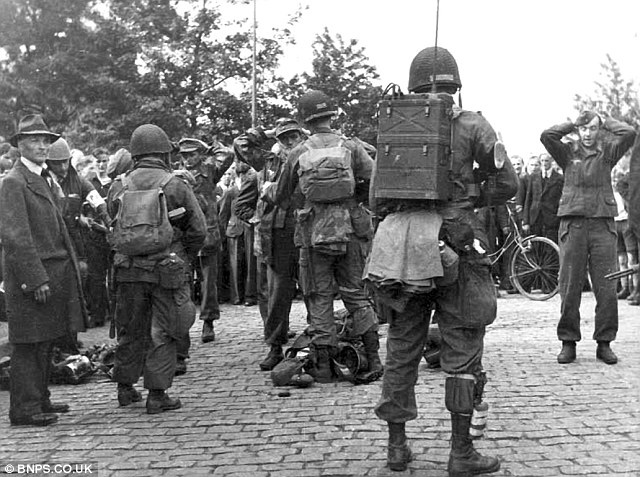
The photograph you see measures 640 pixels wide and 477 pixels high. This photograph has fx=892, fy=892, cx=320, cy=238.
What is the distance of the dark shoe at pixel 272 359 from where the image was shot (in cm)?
832

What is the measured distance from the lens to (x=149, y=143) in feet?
23.1

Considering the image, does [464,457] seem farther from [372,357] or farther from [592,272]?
[592,272]

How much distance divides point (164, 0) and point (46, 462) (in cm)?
2861

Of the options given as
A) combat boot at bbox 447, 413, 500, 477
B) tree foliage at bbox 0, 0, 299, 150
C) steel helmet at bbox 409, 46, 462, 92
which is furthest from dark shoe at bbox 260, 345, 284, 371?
tree foliage at bbox 0, 0, 299, 150

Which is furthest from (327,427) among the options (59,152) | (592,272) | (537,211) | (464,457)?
(537,211)

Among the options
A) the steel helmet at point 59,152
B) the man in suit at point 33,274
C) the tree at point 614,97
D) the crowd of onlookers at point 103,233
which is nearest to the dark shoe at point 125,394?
the man in suit at point 33,274

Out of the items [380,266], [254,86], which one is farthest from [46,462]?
[254,86]

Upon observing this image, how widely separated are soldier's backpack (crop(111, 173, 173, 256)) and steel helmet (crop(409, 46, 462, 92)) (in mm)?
2303

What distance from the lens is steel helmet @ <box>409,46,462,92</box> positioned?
5391 millimetres

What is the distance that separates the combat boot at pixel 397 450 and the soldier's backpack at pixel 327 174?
2564 millimetres

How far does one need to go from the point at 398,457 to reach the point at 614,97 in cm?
4578

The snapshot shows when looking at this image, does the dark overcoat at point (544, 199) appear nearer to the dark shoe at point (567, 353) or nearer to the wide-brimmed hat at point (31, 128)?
the dark shoe at point (567, 353)

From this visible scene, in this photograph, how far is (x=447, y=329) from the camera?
5.18 m

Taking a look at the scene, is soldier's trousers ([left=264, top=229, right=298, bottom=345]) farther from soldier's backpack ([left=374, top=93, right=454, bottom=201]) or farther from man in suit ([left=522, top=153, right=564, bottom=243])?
man in suit ([left=522, top=153, right=564, bottom=243])
